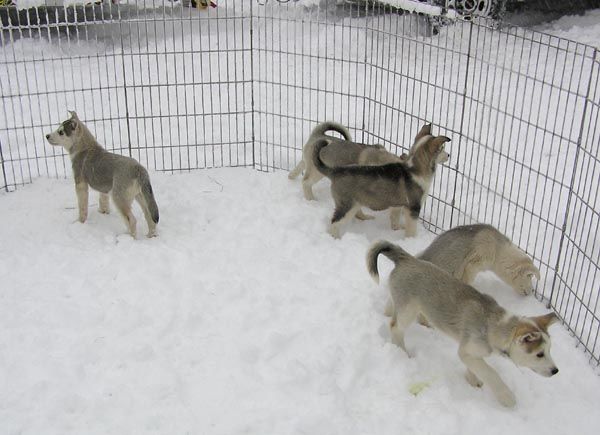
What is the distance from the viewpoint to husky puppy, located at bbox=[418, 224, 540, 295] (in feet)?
18.5

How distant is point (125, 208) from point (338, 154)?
84.4 inches

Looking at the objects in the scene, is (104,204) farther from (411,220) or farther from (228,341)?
(411,220)

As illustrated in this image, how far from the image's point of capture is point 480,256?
5.76 m

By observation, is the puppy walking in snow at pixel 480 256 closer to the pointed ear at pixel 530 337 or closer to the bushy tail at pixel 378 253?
the bushy tail at pixel 378 253

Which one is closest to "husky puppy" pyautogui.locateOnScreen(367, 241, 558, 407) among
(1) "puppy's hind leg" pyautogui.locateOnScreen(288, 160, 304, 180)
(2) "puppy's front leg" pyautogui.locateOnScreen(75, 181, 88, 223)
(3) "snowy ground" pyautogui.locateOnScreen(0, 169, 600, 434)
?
(3) "snowy ground" pyautogui.locateOnScreen(0, 169, 600, 434)

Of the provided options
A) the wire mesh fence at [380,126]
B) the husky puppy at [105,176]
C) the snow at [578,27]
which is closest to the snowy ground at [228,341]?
the husky puppy at [105,176]

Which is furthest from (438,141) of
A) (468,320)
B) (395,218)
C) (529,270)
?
(468,320)

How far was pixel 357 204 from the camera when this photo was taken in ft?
21.4

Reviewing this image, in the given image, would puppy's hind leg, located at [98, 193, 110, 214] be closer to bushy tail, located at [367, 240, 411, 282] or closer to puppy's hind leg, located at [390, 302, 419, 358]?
bushy tail, located at [367, 240, 411, 282]

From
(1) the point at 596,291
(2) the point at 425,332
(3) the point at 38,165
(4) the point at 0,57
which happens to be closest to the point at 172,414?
(2) the point at 425,332

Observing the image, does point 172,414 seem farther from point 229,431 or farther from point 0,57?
point 0,57

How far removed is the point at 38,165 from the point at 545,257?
5.52m

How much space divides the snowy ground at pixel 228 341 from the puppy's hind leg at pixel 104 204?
0.14 meters

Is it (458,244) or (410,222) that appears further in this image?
(410,222)
